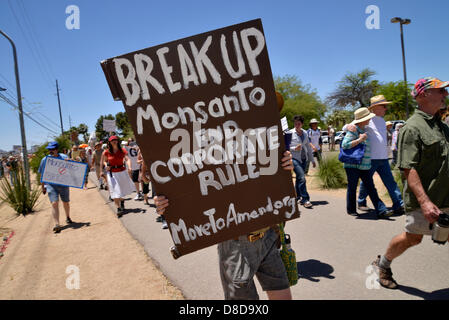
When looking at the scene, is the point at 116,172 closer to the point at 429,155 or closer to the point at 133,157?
the point at 133,157

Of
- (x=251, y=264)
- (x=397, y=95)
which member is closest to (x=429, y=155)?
(x=251, y=264)

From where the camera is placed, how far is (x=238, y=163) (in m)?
1.94

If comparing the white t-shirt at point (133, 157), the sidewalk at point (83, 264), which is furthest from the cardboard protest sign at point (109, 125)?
the sidewalk at point (83, 264)

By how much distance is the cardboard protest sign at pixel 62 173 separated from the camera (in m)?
6.21

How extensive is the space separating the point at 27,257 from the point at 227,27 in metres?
5.36

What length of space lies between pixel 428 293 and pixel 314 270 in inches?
44.1

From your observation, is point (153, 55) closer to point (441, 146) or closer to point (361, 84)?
point (441, 146)

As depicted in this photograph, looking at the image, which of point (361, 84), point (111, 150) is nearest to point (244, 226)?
point (111, 150)

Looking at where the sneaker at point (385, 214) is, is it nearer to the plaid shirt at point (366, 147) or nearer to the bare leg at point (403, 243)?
the plaid shirt at point (366, 147)

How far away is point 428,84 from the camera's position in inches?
104

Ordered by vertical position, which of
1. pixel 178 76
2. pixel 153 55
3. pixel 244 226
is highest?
pixel 153 55

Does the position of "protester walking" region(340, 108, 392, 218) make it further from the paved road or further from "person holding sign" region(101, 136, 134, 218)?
"person holding sign" region(101, 136, 134, 218)

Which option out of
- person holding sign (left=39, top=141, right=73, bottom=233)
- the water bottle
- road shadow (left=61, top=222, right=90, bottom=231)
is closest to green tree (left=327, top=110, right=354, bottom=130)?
road shadow (left=61, top=222, right=90, bottom=231)

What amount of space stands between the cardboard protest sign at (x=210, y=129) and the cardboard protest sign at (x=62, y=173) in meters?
5.44
